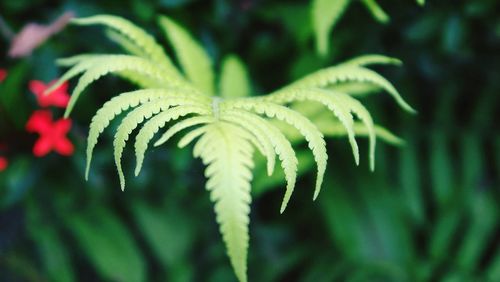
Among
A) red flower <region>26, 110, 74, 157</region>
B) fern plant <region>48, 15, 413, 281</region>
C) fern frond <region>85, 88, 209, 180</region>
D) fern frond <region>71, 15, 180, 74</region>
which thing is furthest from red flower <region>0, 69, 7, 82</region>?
fern frond <region>85, 88, 209, 180</region>

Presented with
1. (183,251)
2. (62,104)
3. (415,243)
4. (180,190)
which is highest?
(62,104)

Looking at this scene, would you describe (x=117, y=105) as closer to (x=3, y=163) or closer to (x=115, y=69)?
(x=115, y=69)

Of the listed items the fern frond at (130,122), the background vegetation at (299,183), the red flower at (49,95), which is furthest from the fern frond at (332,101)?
the red flower at (49,95)

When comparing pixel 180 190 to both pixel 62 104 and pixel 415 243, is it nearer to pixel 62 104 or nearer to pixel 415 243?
pixel 62 104

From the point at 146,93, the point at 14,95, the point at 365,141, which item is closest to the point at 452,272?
the point at 365,141

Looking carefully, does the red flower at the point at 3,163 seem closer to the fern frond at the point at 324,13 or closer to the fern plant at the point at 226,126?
the fern plant at the point at 226,126

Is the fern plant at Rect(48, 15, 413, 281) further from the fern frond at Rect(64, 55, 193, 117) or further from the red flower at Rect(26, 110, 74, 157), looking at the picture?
the red flower at Rect(26, 110, 74, 157)
